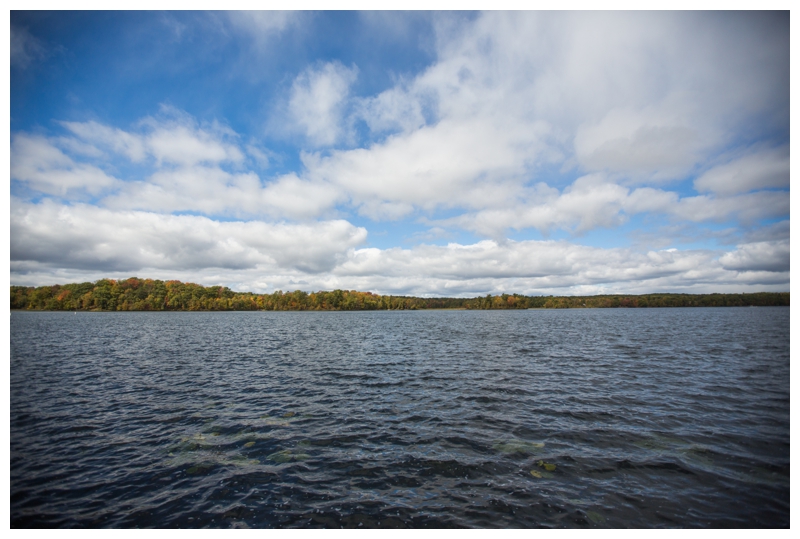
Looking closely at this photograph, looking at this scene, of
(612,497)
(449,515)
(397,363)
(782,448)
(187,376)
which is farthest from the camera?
(397,363)

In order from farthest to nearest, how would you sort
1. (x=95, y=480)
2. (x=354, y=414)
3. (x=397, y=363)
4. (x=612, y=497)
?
(x=397, y=363), (x=354, y=414), (x=95, y=480), (x=612, y=497)

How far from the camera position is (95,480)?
1373 centimetres

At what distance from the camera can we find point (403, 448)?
54.1ft

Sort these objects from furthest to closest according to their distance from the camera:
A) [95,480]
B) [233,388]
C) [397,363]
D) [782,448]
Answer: [397,363], [233,388], [782,448], [95,480]

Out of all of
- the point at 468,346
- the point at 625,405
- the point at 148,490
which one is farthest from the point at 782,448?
the point at 468,346

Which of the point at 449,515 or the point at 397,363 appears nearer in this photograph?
the point at 449,515

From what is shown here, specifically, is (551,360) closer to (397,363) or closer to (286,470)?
(397,363)

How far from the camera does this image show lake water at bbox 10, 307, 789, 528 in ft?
38.3

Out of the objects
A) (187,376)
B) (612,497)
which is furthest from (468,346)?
(612,497)

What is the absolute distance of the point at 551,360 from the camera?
40.1 metres

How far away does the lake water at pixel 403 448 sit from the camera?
1168 centimetres

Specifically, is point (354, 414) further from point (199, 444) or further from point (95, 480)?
point (95, 480)

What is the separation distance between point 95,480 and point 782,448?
31729 mm

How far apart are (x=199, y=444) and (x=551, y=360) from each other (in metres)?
36.8
